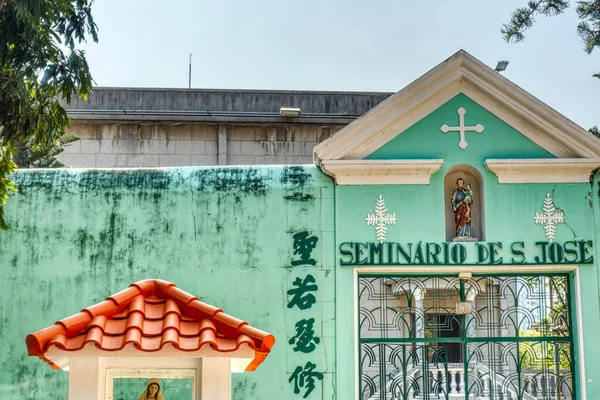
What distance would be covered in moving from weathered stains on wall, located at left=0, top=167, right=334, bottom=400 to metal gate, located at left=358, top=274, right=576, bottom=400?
724mm

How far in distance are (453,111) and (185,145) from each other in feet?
24.0

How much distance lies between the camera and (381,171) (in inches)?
421

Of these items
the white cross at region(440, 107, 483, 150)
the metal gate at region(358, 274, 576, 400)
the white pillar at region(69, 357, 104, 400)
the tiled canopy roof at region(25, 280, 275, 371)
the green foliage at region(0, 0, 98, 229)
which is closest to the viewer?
the tiled canopy roof at region(25, 280, 275, 371)

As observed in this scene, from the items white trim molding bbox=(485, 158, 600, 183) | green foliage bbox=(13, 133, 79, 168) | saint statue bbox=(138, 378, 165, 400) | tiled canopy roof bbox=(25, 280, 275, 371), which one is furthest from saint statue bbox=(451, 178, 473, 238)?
green foliage bbox=(13, 133, 79, 168)

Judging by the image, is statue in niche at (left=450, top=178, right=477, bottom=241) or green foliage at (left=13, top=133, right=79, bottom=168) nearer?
statue in niche at (left=450, top=178, right=477, bottom=241)

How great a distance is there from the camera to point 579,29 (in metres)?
14.5

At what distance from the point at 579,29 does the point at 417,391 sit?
6.88 m

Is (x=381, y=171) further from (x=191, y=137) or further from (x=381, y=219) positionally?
(x=191, y=137)

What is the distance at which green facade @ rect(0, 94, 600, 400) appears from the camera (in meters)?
10.5

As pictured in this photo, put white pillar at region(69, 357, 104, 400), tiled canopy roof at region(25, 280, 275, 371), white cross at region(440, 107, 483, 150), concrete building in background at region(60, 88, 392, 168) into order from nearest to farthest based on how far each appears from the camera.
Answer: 1. tiled canopy roof at region(25, 280, 275, 371)
2. white pillar at region(69, 357, 104, 400)
3. white cross at region(440, 107, 483, 150)
4. concrete building in background at region(60, 88, 392, 168)

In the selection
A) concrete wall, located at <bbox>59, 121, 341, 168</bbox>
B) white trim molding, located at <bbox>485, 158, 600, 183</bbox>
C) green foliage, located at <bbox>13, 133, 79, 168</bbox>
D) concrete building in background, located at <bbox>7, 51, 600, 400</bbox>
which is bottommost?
concrete building in background, located at <bbox>7, 51, 600, 400</bbox>

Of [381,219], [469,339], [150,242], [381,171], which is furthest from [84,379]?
[469,339]

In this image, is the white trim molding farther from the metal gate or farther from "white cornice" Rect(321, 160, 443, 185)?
the metal gate

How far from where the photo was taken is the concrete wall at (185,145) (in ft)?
56.0
